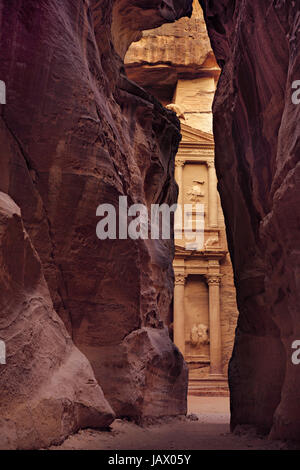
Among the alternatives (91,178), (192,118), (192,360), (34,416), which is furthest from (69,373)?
(192,118)

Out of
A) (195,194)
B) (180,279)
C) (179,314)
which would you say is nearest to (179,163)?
(195,194)

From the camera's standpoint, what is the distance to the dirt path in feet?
21.2

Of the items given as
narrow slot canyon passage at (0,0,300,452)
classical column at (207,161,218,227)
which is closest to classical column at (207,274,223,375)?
classical column at (207,161,218,227)

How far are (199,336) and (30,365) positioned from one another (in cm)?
1988

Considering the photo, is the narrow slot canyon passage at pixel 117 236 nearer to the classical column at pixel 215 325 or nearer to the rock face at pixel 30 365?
the rock face at pixel 30 365

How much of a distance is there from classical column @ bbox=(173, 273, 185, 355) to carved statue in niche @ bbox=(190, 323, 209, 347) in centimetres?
65

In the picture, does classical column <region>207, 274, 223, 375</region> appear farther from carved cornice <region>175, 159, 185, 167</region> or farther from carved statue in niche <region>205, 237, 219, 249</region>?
carved cornice <region>175, 159, 185, 167</region>

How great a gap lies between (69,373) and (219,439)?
10.5 ft

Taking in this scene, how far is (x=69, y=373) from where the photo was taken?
265 inches

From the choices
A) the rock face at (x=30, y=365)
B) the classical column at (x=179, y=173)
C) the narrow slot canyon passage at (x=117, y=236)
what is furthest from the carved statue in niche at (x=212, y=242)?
the rock face at (x=30, y=365)

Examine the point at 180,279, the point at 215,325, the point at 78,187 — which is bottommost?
the point at 215,325

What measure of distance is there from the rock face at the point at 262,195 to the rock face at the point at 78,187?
6.52ft

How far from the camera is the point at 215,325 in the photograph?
2502 cm

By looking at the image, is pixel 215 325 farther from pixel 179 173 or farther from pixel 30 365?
pixel 30 365
